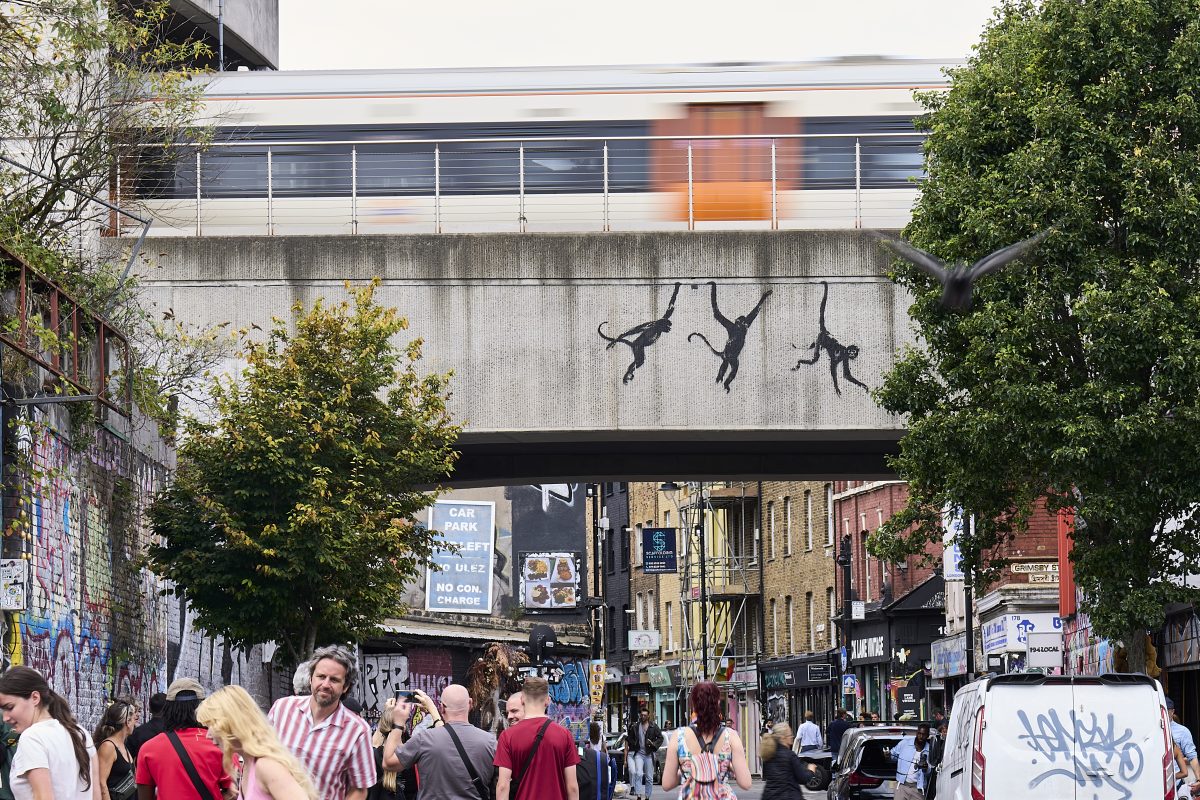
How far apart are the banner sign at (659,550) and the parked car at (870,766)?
118ft

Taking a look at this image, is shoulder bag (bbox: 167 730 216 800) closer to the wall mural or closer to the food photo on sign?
the wall mural

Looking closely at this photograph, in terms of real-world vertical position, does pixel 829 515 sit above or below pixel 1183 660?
above

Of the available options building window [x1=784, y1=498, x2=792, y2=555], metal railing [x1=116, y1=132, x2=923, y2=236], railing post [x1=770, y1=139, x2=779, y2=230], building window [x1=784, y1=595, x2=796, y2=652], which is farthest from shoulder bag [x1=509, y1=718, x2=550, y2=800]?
building window [x1=784, y1=498, x2=792, y2=555]

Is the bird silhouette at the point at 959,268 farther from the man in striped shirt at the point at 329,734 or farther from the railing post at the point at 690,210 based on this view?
the man in striped shirt at the point at 329,734

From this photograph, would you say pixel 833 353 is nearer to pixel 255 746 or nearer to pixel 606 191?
pixel 606 191

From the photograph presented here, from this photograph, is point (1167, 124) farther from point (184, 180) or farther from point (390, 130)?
point (184, 180)

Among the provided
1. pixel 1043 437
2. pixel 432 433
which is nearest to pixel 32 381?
pixel 432 433

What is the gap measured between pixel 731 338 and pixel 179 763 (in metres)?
18.6

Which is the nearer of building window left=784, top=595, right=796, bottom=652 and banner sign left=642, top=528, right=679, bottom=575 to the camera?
banner sign left=642, top=528, right=679, bottom=575

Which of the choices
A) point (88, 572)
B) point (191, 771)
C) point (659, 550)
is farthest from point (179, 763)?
point (659, 550)

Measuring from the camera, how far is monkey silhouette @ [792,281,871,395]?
88.6 feet

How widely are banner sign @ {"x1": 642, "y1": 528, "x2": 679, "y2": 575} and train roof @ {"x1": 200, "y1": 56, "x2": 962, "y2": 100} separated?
35.0 meters

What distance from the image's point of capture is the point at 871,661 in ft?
196

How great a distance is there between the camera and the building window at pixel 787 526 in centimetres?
7044
